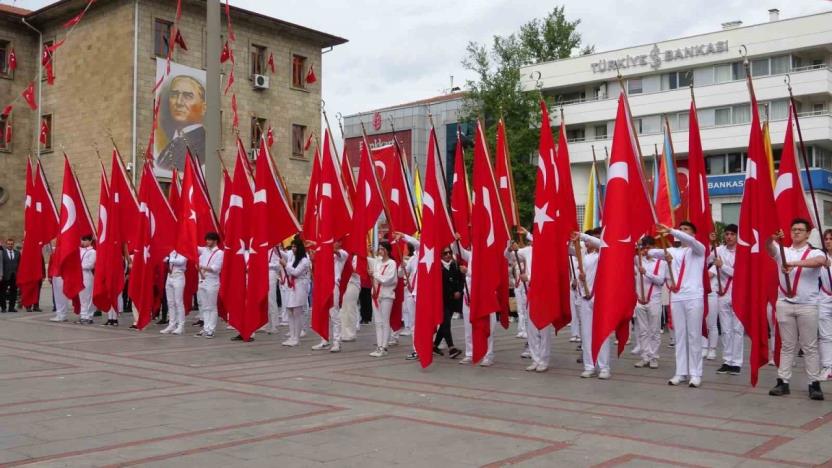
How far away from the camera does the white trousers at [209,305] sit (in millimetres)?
16609

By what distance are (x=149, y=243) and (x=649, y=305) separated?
10.3m

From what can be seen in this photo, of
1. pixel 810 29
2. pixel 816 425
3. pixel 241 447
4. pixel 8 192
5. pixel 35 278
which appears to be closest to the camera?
pixel 241 447

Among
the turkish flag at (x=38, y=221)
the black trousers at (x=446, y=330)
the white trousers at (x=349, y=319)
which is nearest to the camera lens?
the black trousers at (x=446, y=330)

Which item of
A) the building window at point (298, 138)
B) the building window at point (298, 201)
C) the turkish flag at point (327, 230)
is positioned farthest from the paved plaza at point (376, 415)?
the building window at point (298, 138)

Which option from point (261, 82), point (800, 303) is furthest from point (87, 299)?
point (261, 82)

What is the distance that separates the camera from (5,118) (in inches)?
1549

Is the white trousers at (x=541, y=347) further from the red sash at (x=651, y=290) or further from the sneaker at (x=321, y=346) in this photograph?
the sneaker at (x=321, y=346)

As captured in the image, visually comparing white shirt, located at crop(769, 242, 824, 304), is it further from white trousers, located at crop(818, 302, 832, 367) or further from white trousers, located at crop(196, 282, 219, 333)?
white trousers, located at crop(196, 282, 219, 333)

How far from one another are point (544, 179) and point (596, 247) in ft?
4.12

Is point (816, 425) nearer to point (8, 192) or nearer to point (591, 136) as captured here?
point (8, 192)

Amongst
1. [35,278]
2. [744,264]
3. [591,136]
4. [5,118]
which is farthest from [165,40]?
[744,264]

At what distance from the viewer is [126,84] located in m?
35.9

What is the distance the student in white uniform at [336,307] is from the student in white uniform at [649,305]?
486 centimetres

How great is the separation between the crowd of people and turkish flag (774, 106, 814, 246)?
1.73ft
